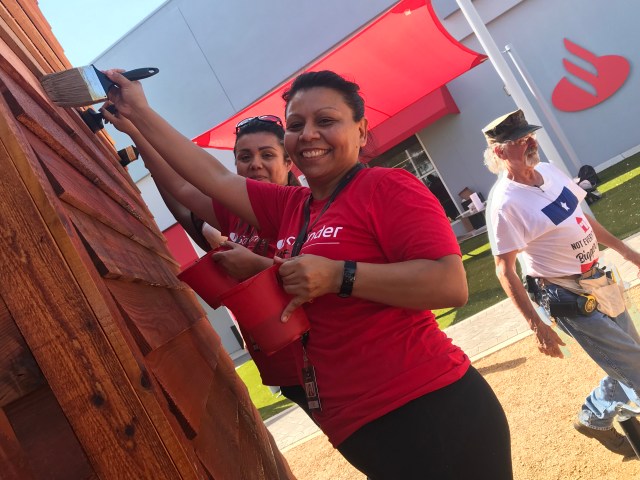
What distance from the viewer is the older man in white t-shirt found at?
334 cm

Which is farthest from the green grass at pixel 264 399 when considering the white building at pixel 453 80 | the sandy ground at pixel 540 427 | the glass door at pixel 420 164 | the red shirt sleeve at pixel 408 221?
the glass door at pixel 420 164

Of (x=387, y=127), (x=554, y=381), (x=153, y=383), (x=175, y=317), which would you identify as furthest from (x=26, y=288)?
(x=387, y=127)

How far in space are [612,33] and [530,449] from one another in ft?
46.0

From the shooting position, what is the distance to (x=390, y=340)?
68.7 inches

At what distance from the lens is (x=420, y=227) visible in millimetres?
1718

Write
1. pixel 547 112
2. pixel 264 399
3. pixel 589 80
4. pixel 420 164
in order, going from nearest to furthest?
1. pixel 264 399
2. pixel 547 112
3. pixel 589 80
4. pixel 420 164

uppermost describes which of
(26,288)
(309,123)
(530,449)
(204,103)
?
(204,103)

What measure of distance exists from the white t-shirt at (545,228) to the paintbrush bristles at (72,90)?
2322 mm

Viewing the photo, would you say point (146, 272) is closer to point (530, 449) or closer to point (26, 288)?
point (26, 288)

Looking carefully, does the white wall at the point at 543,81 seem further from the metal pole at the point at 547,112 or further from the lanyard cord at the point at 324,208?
the lanyard cord at the point at 324,208

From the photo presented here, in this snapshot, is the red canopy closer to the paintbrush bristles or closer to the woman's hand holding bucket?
the paintbrush bristles

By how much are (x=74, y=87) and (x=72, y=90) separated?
0.05ft

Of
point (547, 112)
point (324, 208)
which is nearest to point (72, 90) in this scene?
point (324, 208)

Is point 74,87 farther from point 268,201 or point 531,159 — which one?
point 531,159
